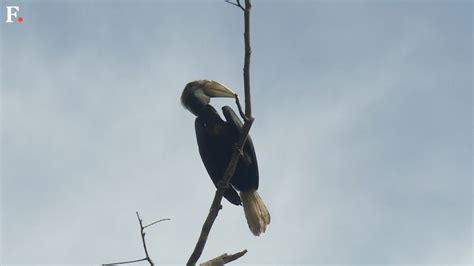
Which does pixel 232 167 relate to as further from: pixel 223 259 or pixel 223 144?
pixel 223 144

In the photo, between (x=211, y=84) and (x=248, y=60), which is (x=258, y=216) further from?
(x=248, y=60)

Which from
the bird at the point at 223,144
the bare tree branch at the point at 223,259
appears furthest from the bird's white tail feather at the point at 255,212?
the bare tree branch at the point at 223,259

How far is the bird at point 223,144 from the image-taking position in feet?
23.4

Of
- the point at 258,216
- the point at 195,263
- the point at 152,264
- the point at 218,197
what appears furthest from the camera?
the point at 258,216

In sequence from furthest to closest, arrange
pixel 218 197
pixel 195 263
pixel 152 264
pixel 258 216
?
pixel 258 216
pixel 218 197
pixel 195 263
pixel 152 264

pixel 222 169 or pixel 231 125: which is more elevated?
pixel 231 125

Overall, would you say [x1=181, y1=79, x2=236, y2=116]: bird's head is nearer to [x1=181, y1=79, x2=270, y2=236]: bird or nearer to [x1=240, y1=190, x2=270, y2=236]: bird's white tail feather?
[x1=181, y1=79, x2=270, y2=236]: bird

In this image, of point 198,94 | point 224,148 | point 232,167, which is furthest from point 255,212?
point 232,167

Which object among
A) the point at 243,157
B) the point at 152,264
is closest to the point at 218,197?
the point at 152,264

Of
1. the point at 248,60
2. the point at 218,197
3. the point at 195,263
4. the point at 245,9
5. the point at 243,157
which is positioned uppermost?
the point at 245,9

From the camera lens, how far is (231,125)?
7.18 m

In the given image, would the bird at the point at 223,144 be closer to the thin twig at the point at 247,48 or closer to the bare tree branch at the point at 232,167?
the bare tree branch at the point at 232,167

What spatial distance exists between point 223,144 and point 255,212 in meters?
0.83

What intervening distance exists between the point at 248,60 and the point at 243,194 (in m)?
2.66
